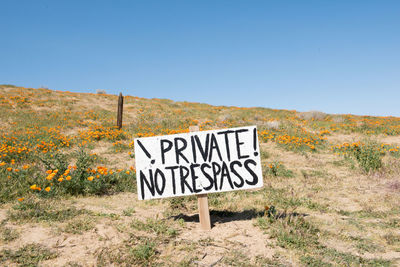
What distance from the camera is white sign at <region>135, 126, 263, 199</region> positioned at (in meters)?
3.75

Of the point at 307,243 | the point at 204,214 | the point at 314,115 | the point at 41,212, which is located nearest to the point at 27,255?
the point at 41,212

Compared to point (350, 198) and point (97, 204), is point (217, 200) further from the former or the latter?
point (350, 198)

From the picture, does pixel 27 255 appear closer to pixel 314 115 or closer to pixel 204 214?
pixel 204 214

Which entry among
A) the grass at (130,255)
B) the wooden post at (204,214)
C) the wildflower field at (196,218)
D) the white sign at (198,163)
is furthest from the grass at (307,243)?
the grass at (130,255)

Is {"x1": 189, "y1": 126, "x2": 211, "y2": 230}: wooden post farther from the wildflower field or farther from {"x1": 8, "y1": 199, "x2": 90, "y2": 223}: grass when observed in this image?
{"x1": 8, "y1": 199, "x2": 90, "y2": 223}: grass

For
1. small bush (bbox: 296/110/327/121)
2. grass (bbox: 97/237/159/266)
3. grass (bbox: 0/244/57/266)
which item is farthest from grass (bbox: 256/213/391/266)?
small bush (bbox: 296/110/327/121)

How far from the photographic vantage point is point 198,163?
149 inches

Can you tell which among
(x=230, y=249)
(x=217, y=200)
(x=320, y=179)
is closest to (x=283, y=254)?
(x=230, y=249)

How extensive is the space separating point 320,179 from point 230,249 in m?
4.60

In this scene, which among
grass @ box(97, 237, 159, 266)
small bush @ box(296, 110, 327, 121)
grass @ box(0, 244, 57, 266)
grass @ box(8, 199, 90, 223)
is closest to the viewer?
grass @ box(0, 244, 57, 266)

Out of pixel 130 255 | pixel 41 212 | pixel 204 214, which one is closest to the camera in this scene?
pixel 130 255

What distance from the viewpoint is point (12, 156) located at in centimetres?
722

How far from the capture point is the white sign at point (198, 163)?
375 cm

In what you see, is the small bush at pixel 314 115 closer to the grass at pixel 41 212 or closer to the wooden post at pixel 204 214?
the wooden post at pixel 204 214
